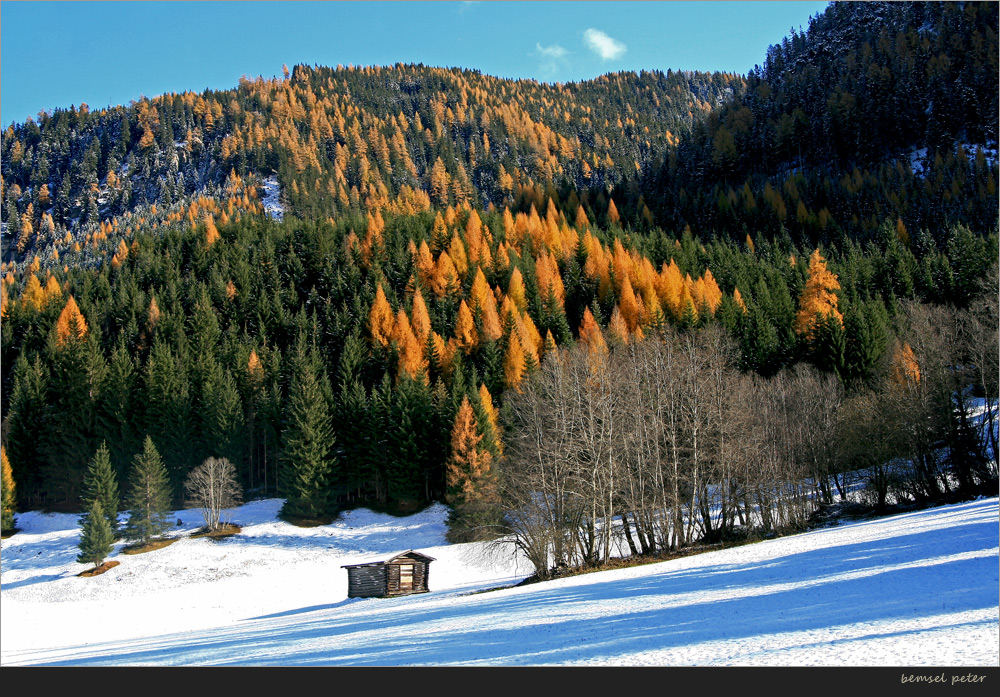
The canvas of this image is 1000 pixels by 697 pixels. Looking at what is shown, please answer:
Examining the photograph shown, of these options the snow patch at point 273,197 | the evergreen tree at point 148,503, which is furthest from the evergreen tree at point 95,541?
the snow patch at point 273,197

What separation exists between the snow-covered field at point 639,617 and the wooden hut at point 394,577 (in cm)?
117

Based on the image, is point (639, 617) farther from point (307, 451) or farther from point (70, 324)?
point (70, 324)

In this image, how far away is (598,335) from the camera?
58.2 m

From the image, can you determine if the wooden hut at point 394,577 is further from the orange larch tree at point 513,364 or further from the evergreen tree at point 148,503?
the orange larch tree at point 513,364

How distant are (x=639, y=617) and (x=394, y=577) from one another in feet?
73.0

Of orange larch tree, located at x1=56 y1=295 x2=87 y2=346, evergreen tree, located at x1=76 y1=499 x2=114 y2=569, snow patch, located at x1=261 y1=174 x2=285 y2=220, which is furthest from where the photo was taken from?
snow patch, located at x1=261 y1=174 x2=285 y2=220

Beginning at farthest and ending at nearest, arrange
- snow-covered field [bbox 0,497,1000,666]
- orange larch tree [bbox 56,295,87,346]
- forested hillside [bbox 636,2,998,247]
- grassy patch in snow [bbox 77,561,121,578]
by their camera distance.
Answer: forested hillside [bbox 636,2,998,247]
orange larch tree [bbox 56,295,87,346]
grassy patch in snow [bbox 77,561,121,578]
snow-covered field [bbox 0,497,1000,666]

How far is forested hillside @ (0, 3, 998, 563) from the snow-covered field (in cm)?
786

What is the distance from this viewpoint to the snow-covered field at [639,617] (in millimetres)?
10594

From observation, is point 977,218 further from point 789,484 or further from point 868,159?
point 789,484

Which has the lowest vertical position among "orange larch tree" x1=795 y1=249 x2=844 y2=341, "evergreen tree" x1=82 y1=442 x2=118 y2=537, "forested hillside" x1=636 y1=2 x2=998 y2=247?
"evergreen tree" x1=82 y1=442 x2=118 y2=537

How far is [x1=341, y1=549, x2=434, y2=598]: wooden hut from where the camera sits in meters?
33.9

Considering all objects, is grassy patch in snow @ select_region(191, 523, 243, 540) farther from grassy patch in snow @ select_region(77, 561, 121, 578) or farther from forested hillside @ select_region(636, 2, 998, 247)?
forested hillside @ select_region(636, 2, 998, 247)

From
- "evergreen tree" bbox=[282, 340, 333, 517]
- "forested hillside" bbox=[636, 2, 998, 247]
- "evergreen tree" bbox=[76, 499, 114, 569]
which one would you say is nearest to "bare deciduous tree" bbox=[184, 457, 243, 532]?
"evergreen tree" bbox=[282, 340, 333, 517]
